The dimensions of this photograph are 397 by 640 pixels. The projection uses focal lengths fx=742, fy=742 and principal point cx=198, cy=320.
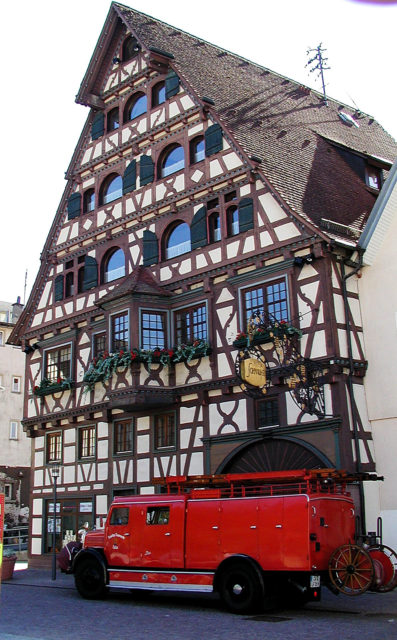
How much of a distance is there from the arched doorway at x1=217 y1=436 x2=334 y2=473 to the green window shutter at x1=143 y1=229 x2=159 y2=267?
759 cm

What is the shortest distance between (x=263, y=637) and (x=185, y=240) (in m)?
15.4

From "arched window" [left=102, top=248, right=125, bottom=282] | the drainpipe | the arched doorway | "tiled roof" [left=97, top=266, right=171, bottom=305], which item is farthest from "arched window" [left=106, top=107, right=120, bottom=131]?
the arched doorway

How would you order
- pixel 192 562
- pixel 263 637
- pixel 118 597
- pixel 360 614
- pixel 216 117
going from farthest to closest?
pixel 216 117 → pixel 118 597 → pixel 192 562 → pixel 360 614 → pixel 263 637

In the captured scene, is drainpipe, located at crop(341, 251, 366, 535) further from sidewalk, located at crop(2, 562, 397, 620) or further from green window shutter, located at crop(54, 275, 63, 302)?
green window shutter, located at crop(54, 275, 63, 302)

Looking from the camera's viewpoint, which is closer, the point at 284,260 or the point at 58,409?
the point at 284,260

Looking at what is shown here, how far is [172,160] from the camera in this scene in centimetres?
2606

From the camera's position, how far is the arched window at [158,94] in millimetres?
27000

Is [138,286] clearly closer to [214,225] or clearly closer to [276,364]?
[214,225]

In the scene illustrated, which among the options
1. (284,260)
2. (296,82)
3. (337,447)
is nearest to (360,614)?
(337,447)

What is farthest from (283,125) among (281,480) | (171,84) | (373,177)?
(281,480)

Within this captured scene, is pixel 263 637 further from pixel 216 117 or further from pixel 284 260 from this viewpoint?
pixel 216 117

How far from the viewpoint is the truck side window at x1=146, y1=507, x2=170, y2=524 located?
16.6 meters

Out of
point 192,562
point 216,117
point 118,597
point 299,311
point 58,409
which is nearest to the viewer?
point 192,562

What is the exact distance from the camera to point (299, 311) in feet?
67.6
